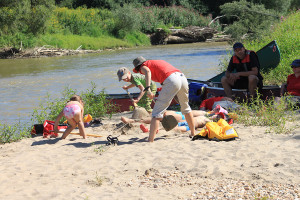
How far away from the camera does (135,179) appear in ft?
15.0

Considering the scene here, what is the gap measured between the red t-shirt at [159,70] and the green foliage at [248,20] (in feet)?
36.2

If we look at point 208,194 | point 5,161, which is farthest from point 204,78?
point 208,194

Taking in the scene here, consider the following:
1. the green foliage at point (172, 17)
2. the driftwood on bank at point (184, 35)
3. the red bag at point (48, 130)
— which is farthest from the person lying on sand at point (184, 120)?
the green foliage at point (172, 17)

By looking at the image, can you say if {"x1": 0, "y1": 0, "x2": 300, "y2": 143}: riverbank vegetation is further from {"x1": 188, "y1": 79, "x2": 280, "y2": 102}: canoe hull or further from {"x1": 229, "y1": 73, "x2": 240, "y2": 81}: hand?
{"x1": 229, "y1": 73, "x2": 240, "y2": 81}: hand

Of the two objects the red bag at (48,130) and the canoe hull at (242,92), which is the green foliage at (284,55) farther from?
the red bag at (48,130)

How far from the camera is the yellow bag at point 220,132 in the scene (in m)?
5.76

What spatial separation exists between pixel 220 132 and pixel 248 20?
13.4 m

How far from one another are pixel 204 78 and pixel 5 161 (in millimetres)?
9196

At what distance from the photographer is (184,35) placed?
35.6m

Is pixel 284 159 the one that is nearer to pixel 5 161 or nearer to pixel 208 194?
pixel 208 194

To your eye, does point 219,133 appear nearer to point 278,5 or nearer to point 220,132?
point 220,132

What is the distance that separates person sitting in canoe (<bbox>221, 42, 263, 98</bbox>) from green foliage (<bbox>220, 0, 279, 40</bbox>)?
27.4 ft

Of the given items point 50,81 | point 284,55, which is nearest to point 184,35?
point 50,81

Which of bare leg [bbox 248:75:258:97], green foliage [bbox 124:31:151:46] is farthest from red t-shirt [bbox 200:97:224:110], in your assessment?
green foliage [bbox 124:31:151:46]
